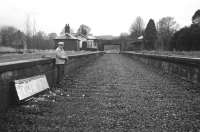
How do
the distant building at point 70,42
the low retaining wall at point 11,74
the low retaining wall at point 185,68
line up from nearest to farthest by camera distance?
the low retaining wall at point 11,74, the low retaining wall at point 185,68, the distant building at point 70,42

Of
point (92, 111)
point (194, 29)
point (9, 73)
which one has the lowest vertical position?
point (92, 111)

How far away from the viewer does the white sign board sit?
5420 mm

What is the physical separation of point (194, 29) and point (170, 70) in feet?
165

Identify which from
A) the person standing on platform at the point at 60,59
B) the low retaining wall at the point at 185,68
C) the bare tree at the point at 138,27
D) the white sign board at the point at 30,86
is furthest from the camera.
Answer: the bare tree at the point at 138,27

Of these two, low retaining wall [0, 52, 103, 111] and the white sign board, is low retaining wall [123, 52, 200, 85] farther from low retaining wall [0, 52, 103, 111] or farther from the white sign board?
low retaining wall [0, 52, 103, 111]

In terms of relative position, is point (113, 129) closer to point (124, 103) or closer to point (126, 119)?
point (126, 119)

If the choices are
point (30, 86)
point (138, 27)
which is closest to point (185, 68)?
point (30, 86)

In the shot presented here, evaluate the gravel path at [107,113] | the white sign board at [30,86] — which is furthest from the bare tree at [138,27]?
the gravel path at [107,113]

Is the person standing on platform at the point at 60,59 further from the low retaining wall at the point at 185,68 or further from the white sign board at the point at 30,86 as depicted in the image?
the low retaining wall at the point at 185,68

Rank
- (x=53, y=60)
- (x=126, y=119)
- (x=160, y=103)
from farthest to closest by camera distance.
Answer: (x=53, y=60)
(x=160, y=103)
(x=126, y=119)

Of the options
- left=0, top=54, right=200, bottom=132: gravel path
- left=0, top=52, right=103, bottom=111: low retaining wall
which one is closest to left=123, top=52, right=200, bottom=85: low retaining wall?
left=0, top=54, right=200, bottom=132: gravel path

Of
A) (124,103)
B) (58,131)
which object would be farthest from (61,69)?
(58,131)

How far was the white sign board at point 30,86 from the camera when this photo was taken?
5420 mm

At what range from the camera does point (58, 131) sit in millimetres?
3822
